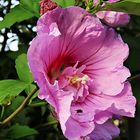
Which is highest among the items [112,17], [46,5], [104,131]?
[46,5]

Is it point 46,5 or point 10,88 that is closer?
point 46,5

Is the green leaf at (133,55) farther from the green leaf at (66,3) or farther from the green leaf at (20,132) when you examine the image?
the green leaf at (66,3)

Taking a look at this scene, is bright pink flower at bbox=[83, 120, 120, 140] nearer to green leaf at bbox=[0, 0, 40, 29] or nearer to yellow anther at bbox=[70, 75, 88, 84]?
yellow anther at bbox=[70, 75, 88, 84]

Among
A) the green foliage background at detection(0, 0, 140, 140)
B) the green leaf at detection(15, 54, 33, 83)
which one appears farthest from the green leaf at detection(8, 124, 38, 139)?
the green leaf at detection(15, 54, 33, 83)

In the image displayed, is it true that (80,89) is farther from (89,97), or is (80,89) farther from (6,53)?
(6,53)

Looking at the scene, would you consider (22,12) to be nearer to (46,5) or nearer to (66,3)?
(66,3)

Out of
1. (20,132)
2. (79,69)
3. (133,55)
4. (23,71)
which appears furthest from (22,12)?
(133,55)

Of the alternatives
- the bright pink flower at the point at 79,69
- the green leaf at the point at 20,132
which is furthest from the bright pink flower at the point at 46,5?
the green leaf at the point at 20,132
